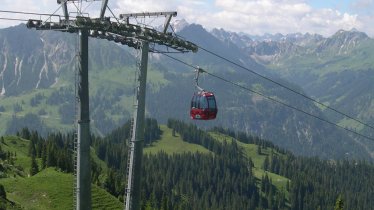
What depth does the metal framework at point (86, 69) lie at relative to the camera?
30.8m

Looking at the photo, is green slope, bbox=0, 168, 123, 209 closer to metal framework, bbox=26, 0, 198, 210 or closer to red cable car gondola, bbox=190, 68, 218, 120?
red cable car gondola, bbox=190, 68, 218, 120

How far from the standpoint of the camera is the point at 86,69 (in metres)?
31.4

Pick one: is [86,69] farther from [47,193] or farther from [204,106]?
[47,193]

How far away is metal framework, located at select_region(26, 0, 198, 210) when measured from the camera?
1214 inches

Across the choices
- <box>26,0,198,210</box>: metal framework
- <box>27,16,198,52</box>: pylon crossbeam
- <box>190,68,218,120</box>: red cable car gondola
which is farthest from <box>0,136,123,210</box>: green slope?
<box>27,16,198,52</box>: pylon crossbeam

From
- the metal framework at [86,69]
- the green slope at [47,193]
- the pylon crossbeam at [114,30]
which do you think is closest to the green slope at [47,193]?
the green slope at [47,193]

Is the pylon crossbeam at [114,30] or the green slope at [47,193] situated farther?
the green slope at [47,193]

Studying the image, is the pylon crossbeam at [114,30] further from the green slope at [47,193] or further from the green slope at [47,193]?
the green slope at [47,193]

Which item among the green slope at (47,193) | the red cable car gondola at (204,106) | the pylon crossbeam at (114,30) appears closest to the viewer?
the pylon crossbeam at (114,30)

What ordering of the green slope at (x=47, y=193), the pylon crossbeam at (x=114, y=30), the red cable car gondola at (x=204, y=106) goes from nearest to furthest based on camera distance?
the pylon crossbeam at (x=114, y=30) < the red cable car gondola at (x=204, y=106) < the green slope at (x=47, y=193)

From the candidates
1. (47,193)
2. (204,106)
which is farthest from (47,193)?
(204,106)

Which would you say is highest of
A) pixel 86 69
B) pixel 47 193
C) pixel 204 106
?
pixel 86 69

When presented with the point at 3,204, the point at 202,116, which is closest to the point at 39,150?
the point at 3,204

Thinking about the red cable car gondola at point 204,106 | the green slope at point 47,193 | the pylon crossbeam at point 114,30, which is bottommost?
the green slope at point 47,193
